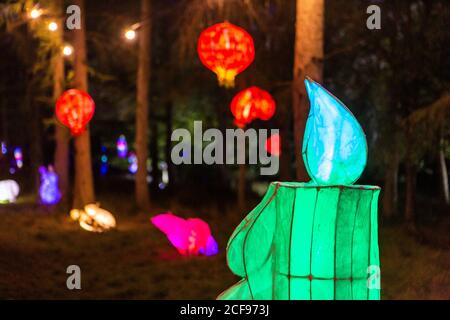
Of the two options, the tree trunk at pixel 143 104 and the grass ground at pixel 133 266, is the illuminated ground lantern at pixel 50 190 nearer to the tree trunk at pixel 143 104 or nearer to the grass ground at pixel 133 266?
the tree trunk at pixel 143 104

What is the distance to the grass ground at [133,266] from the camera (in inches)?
271

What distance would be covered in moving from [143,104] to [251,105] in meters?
5.42

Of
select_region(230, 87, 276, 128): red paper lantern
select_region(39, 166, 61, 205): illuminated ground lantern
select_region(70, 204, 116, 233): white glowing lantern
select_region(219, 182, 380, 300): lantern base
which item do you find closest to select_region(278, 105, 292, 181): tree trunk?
select_region(230, 87, 276, 128): red paper lantern

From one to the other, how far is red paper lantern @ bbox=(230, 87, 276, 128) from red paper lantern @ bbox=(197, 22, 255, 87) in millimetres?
3093

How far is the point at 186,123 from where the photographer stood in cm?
2505

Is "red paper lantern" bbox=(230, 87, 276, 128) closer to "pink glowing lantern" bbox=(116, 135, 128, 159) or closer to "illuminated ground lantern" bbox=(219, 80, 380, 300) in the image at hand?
"illuminated ground lantern" bbox=(219, 80, 380, 300)

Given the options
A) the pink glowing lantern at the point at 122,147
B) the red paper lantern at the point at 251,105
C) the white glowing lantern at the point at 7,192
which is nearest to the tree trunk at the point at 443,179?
the red paper lantern at the point at 251,105

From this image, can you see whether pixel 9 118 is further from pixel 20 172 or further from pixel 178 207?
pixel 178 207

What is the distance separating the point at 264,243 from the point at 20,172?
2598 cm

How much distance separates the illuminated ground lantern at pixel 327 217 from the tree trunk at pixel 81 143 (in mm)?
9825

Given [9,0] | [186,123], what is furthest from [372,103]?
[186,123]

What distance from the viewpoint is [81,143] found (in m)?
13.8

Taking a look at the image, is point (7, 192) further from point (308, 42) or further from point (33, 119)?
point (308, 42)

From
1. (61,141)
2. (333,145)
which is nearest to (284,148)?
(61,141)
